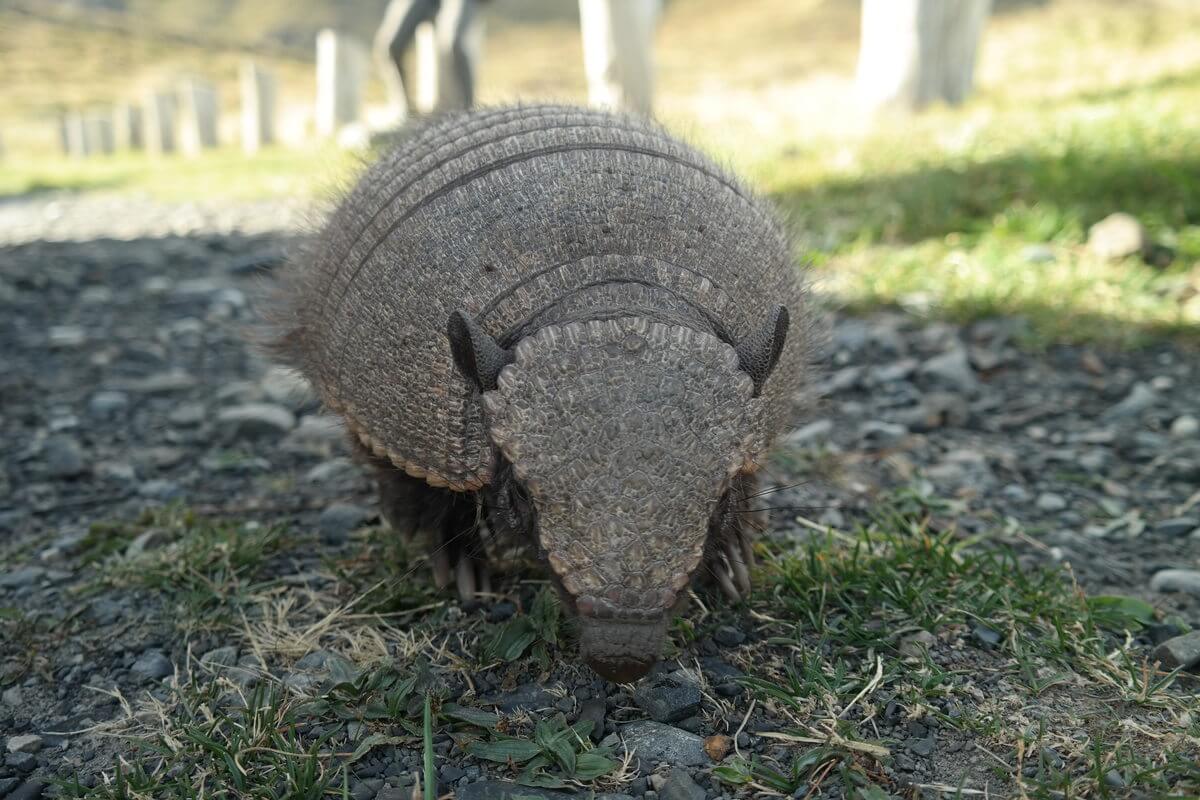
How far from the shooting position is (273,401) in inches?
203

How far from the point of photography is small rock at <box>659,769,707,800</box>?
7.54 ft

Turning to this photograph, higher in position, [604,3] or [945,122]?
[604,3]

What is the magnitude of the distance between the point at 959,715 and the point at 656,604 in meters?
0.92

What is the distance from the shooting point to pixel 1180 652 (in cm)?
277

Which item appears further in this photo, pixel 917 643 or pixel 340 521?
pixel 340 521

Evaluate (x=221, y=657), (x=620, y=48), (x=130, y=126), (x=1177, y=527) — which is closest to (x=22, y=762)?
(x=221, y=657)

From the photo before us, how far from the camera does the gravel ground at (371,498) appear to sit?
8.51ft

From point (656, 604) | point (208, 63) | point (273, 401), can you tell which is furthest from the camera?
point (208, 63)

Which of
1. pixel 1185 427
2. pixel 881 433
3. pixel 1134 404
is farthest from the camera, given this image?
pixel 1134 404

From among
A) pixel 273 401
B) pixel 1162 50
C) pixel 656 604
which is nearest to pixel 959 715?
pixel 656 604

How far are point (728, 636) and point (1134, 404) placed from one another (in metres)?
2.78

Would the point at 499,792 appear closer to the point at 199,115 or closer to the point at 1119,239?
the point at 1119,239

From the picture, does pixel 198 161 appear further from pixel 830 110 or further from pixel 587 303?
pixel 587 303

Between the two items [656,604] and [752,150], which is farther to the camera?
[752,150]
